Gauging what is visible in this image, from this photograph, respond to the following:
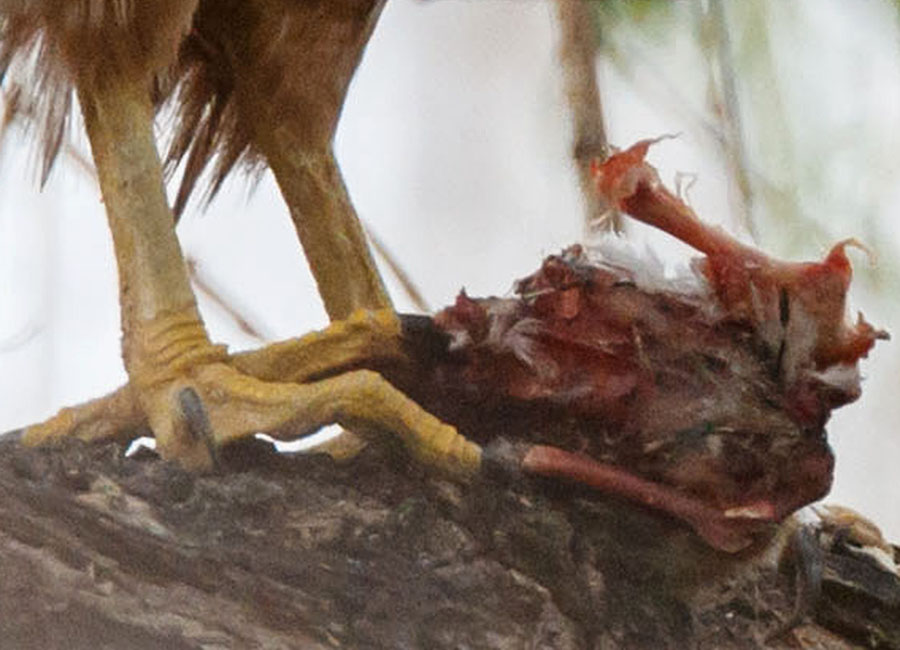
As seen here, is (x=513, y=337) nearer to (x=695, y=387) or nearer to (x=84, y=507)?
(x=695, y=387)

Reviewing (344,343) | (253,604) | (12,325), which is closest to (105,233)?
(12,325)

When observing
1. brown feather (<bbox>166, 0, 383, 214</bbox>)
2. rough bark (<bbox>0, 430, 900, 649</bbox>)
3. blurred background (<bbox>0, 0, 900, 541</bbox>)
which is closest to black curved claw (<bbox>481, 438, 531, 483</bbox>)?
rough bark (<bbox>0, 430, 900, 649</bbox>)

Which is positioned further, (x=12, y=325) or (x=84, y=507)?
(x=12, y=325)

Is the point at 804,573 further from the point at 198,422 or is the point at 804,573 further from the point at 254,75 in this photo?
the point at 254,75

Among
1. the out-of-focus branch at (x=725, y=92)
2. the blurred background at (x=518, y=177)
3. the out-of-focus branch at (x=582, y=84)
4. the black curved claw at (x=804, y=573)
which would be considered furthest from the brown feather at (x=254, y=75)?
the black curved claw at (x=804, y=573)

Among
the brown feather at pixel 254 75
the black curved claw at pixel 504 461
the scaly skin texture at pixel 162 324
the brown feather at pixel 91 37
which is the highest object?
the brown feather at pixel 254 75

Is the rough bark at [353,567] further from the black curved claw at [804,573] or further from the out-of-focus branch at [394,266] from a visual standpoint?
the out-of-focus branch at [394,266]

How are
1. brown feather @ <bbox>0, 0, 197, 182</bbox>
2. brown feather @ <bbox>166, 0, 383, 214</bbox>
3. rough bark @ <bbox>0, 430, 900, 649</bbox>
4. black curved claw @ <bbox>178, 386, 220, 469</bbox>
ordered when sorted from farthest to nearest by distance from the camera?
1. brown feather @ <bbox>166, 0, 383, 214</bbox>
2. brown feather @ <bbox>0, 0, 197, 182</bbox>
3. black curved claw @ <bbox>178, 386, 220, 469</bbox>
4. rough bark @ <bbox>0, 430, 900, 649</bbox>

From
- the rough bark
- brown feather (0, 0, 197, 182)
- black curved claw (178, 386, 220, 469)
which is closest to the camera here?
the rough bark

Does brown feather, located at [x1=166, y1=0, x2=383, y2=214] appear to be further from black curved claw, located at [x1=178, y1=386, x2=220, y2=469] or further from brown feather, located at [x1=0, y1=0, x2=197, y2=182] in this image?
black curved claw, located at [x1=178, y1=386, x2=220, y2=469]
